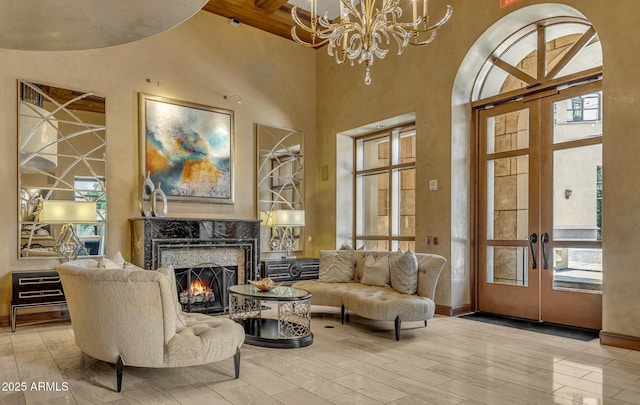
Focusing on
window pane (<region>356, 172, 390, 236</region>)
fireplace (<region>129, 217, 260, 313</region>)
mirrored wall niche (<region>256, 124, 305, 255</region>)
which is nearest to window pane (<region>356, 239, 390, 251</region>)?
window pane (<region>356, 172, 390, 236</region>)

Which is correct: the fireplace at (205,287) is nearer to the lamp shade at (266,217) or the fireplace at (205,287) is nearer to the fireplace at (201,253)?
the fireplace at (201,253)

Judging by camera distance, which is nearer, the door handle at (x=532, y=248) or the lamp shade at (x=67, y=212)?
the lamp shade at (x=67, y=212)

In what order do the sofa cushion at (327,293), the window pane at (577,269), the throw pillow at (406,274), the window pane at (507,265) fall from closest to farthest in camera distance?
the window pane at (577,269) → the throw pillow at (406,274) → the sofa cushion at (327,293) → the window pane at (507,265)

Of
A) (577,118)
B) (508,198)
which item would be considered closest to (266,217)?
(508,198)

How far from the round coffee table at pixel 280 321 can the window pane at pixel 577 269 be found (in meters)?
2.98

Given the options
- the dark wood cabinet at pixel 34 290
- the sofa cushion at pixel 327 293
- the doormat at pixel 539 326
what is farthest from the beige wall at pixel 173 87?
the doormat at pixel 539 326

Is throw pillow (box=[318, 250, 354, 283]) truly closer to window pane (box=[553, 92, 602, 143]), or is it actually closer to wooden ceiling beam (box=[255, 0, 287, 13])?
window pane (box=[553, 92, 602, 143])

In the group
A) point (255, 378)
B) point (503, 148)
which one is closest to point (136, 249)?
point (255, 378)

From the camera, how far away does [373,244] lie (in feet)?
24.2

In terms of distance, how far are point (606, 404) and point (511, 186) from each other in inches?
127

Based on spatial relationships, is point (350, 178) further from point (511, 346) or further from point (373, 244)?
point (511, 346)

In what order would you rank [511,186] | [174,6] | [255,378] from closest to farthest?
1. [174,6]
2. [255,378]
3. [511,186]

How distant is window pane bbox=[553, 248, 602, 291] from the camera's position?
4684 millimetres

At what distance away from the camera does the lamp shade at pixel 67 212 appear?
4.91 meters
